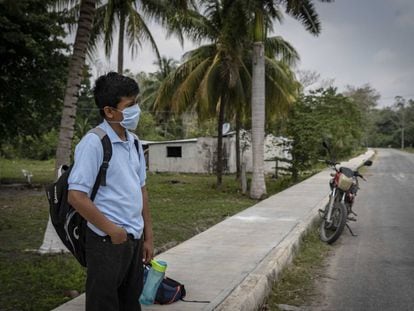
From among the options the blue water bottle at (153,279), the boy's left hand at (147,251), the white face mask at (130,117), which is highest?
the white face mask at (130,117)

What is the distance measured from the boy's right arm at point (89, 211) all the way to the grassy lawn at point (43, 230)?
245 centimetres

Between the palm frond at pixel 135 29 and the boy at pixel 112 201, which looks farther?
the palm frond at pixel 135 29

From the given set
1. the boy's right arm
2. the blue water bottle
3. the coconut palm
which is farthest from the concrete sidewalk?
the coconut palm

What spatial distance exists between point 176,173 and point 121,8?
43.5ft

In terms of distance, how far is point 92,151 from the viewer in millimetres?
2836

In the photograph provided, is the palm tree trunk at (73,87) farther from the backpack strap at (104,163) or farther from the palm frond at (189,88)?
the palm frond at (189,88)

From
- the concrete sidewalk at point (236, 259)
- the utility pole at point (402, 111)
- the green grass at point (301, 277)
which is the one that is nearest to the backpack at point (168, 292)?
the concrete sidewalk at point (236, 259)

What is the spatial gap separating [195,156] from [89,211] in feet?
87.4

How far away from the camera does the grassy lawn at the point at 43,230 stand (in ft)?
17.7

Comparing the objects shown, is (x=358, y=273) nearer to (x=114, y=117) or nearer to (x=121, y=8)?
(x=114, y=117)

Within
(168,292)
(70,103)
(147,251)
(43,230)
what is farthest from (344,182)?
(147,251)

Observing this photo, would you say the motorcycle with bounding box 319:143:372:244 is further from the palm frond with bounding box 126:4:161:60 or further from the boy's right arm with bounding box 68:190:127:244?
the palm frond with bounding box 126:4:161:60

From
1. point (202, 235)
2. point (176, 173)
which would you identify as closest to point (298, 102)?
point (176, 173)

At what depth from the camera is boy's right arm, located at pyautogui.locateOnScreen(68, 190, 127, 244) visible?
2.77 meters
